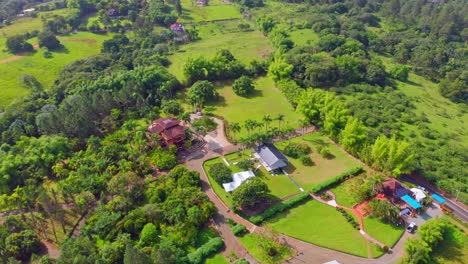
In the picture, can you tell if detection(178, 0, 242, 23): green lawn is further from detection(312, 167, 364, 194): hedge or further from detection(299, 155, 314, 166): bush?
detection(312, 167, 364, 194): hedge

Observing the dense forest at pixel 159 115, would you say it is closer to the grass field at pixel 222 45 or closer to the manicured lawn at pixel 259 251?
the grass field at pixel 222 45

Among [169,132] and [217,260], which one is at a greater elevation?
[169,132]

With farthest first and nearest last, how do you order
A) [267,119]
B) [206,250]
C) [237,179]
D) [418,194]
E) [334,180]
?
[267,119], [334,180], [237,179], [418,194], [206,250]

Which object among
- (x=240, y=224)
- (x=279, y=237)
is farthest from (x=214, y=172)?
(x=279, y=237)

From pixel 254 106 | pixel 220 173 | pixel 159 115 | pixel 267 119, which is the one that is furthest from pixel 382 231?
pixel 159 115

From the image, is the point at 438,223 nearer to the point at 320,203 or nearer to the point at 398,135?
the point at 320,203

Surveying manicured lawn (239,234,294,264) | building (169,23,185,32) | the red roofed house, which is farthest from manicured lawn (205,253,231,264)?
building (169,23,185,32)

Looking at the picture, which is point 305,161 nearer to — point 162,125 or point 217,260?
point 217,260
